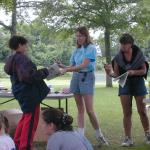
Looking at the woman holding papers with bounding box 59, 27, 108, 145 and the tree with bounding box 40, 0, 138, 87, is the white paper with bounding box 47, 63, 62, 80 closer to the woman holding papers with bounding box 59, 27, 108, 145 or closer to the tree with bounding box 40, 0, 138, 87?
the woman holding papers with bounding box 59, 27, 108, 145

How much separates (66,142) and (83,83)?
8.21ft

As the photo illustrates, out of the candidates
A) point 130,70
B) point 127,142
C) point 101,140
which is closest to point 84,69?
point 130,70

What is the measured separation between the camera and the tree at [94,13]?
2592cm

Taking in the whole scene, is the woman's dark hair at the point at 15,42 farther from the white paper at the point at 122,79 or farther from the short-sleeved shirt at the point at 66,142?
the short-sleeved shirt at the point at 66,142

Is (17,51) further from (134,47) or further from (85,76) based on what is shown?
(134,47)

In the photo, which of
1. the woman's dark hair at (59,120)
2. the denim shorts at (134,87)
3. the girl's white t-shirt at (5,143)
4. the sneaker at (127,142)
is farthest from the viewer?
the sneaker at (127,142)

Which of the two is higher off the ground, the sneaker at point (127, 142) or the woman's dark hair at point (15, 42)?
the woman's dark hair at point (15, 42)

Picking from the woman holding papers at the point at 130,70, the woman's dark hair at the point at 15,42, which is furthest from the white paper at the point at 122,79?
the woman's dark hair at the point at 15,42

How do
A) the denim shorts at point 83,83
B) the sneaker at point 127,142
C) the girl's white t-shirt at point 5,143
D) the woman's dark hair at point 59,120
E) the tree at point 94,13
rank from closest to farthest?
the woman's dark hair at point 59,120 < the girl's white t-shirt at point 5,143 < the denim shorts at point 83,83 < the sneaker at point 127,142 < the tree at point 94,13

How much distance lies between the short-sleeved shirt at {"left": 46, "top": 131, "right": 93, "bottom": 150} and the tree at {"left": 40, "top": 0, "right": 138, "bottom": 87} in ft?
72.7

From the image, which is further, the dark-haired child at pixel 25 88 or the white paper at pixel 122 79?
the white paper at pixel 122 79

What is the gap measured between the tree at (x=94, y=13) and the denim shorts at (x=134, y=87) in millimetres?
19415

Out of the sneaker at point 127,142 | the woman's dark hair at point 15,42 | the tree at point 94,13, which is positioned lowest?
the sneaker at point 127,142

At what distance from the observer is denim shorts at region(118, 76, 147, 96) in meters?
6.34
